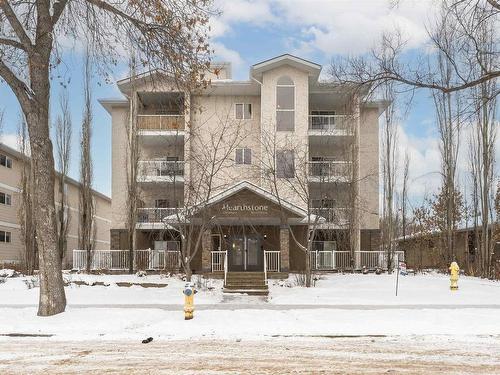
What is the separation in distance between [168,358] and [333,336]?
398 centimetres

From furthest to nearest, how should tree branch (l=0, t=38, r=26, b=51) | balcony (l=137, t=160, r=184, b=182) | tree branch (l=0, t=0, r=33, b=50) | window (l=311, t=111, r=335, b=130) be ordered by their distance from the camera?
window (l=311, t=111, r=335, b=130) → balcony (l=137, t=160, r=184, b=182) → tree branch (l=0, t=38, r=26, b=51) → tree branch (l=0, t=0, r=33, b=50)

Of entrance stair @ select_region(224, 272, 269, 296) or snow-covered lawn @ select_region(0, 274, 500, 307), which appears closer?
snow-covered lawn @ select_region(0, 274, 500, 307)

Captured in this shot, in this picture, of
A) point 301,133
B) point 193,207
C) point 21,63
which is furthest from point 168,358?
point 301,133

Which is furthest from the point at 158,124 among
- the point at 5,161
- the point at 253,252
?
the point at 5,161

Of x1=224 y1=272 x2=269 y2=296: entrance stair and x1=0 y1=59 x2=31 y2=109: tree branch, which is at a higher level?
x1=0 y1=59 x2=31 y2=109: tree branch

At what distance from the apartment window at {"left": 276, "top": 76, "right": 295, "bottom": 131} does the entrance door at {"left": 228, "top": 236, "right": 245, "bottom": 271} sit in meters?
7.22

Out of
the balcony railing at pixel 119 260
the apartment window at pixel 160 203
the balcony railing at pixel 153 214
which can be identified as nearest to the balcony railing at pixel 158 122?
the apartment window at pixel 160 203

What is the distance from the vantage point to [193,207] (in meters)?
24.0

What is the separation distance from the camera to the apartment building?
2911 centimetres

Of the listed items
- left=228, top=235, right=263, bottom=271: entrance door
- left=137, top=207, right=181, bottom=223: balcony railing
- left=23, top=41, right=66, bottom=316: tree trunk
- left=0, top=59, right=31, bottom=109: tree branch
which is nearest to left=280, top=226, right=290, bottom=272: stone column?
left=228, top=235, right=263, bottom=271: entrance door

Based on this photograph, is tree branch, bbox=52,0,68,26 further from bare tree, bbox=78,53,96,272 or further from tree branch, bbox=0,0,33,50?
bare tree, bbox=78,53,96,272

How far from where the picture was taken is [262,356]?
29.1 ft

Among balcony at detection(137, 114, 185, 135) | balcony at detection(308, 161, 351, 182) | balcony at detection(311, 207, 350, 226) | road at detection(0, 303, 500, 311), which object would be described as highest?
balcony at detection(137, 114, 185, 135)

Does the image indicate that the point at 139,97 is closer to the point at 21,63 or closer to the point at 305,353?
the point at 21,63
